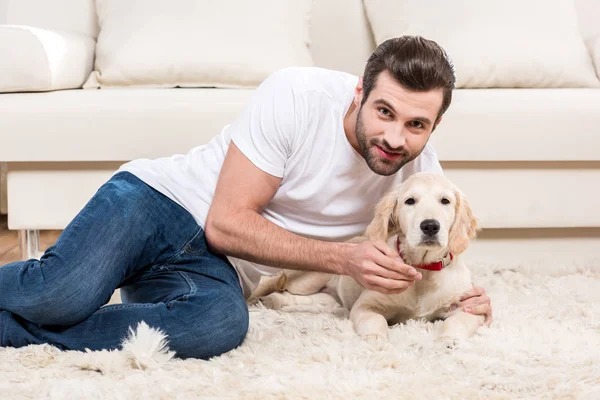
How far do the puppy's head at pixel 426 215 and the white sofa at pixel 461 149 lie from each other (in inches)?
23.8

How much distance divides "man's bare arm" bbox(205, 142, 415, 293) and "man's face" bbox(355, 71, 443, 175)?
0.22 m

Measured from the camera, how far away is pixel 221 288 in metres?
1.78

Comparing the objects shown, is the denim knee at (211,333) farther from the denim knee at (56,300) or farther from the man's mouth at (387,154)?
the man's mouth at (387,154)

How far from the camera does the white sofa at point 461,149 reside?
2348 millimetres

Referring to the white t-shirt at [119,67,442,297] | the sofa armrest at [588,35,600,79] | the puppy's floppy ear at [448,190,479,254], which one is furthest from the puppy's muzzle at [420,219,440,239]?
the sofa armrest at [588,35,600,79]

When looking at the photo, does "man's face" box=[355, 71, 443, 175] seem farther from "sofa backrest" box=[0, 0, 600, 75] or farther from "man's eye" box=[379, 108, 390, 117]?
"sofa backrest" box=[0, 0, 600, 75]

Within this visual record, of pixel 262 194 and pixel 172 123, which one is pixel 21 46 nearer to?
pixel 172 123

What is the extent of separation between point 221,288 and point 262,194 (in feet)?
0.82

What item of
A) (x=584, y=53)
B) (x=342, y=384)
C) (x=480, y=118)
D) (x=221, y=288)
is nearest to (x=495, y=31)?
(x=584, y=53)

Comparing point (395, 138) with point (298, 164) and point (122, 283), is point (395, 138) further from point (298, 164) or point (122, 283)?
point (122, 283)

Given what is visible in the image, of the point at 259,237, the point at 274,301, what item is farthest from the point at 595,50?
the point at 259,237

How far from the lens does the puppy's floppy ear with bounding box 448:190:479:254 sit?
1.85 meters

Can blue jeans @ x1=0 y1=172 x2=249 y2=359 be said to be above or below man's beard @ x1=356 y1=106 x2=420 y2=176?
below

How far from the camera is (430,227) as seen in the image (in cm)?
175
